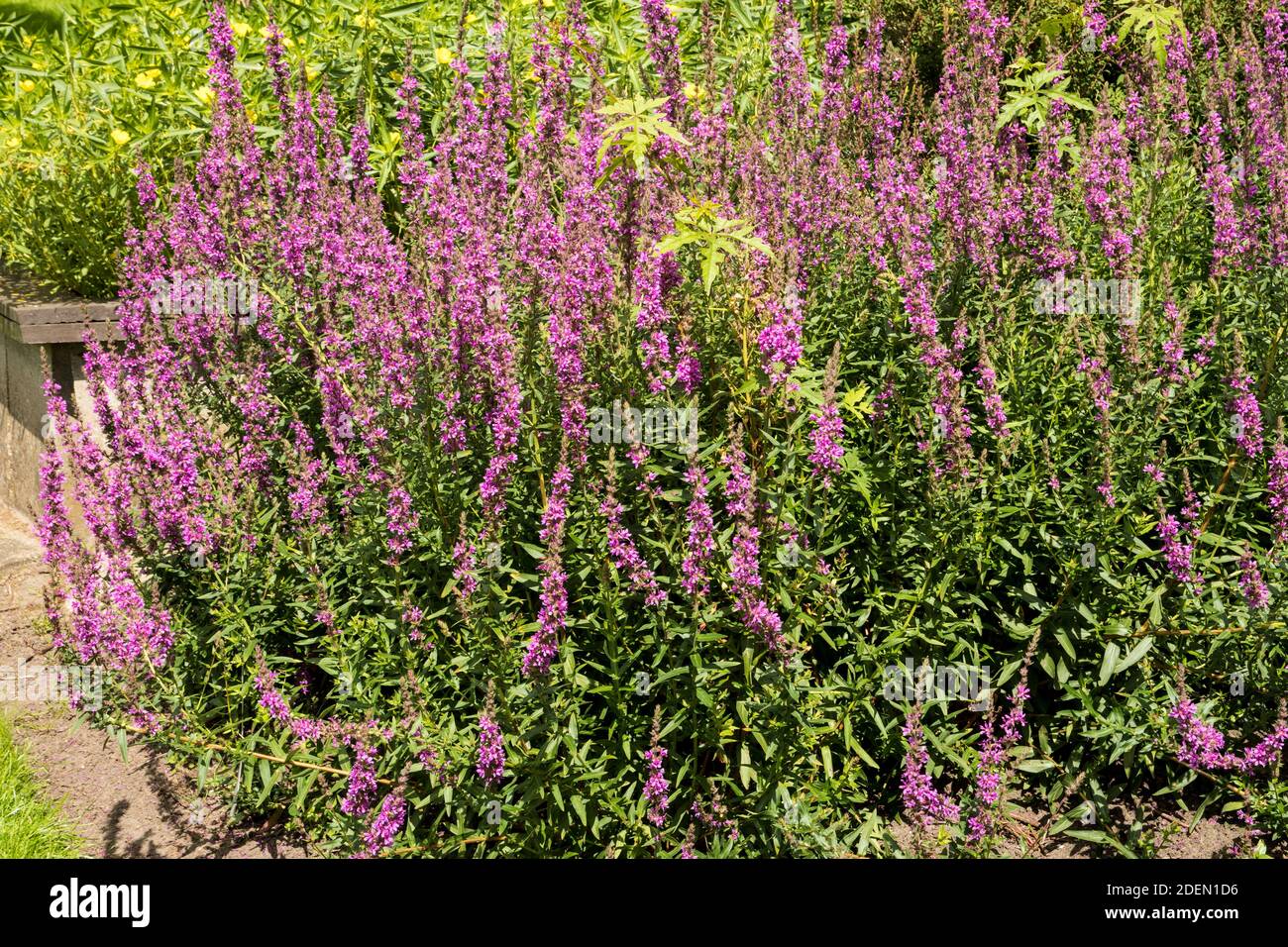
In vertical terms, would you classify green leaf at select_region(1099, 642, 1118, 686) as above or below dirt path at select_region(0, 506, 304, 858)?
above

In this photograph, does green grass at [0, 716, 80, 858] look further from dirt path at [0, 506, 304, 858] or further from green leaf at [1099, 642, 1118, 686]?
green leaf at [1099, 642, 1118, 686]

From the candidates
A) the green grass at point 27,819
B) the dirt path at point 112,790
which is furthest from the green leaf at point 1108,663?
the green grass at point 27,819

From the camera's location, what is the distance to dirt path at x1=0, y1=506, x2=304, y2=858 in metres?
4.73

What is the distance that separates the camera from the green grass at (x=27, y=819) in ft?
15.6

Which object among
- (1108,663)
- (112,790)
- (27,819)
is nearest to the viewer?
(1108,663)

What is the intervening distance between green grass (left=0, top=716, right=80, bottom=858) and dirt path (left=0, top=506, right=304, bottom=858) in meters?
0.05

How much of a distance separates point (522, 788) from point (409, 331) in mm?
1574

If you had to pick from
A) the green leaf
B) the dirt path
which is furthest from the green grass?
the green leaf

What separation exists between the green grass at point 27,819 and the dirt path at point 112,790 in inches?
2.1

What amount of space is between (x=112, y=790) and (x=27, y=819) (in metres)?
0.35

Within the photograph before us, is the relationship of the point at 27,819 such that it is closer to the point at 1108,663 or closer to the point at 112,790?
the point at 112,790

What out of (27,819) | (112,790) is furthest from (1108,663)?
(27,819)

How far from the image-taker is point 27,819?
16.1 ft

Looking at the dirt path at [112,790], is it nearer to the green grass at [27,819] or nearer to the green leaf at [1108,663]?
the green grass at [27,819]
